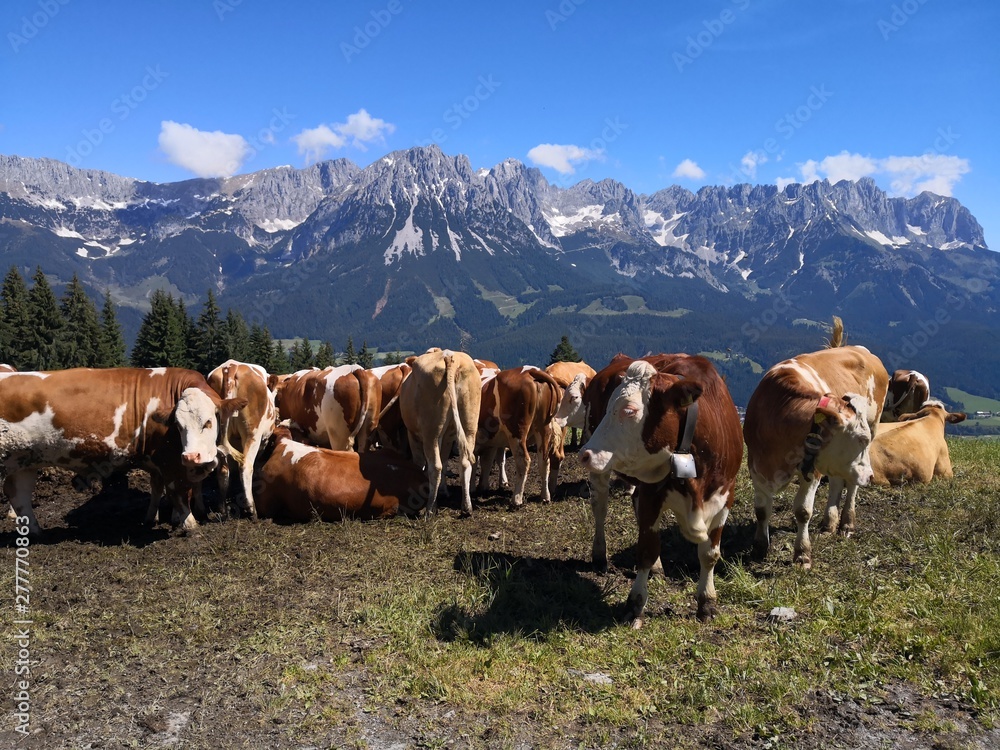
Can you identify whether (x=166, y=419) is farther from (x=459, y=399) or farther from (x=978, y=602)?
(x=978, y=602)

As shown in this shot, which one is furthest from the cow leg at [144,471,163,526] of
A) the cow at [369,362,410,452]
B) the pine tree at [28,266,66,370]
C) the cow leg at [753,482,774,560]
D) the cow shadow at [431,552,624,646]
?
the pine tree at [28,266,66,370]

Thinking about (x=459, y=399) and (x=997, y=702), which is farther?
(x=459, y=399)

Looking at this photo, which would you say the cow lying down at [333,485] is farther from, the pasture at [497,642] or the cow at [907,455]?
the cow at [907,455]

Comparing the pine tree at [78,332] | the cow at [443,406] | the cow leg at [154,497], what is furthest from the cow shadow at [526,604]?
the pine tree at [78,332]

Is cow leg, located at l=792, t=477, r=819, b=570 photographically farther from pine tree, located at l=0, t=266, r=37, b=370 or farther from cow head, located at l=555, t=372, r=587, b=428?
pine tree, located at l=0, t=266, r=37, b=370

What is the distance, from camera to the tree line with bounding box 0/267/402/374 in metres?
54.3

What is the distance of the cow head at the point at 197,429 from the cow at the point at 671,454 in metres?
5.64

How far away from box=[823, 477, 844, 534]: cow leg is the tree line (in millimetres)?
42529

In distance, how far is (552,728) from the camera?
4887 millimetres

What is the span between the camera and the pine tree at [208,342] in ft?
216

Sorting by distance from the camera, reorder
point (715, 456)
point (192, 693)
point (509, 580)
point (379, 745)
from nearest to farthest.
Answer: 1. point (379, 745)
2. point (192, 693)
3. point (715, 456)
4. point (509, 580)

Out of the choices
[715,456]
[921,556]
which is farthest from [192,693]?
[921,556]

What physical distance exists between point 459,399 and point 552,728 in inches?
256

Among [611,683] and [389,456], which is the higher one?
[389,456]
